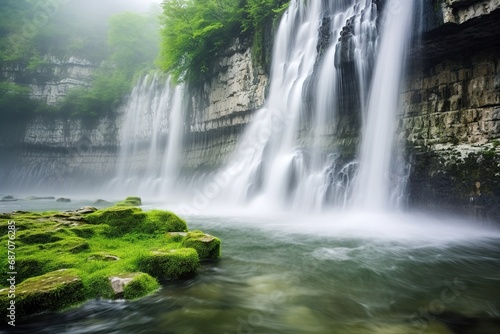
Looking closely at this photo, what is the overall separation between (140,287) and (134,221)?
2.85 m

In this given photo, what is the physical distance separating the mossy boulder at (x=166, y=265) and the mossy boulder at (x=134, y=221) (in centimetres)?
188

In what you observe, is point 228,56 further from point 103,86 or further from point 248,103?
point 103,86

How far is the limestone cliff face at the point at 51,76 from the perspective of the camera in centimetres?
3400

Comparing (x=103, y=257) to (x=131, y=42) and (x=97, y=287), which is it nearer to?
(x=97, y=287)

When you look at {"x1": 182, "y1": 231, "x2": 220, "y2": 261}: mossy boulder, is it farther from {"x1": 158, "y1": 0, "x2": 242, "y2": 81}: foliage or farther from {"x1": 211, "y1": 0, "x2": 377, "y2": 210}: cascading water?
{"x1": 158, "y1": 0, "x2": 242, "y2": 81}: foliage

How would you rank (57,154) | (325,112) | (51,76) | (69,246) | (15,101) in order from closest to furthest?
(69,246), (325,112), (15,101), (51,76), (57,154)

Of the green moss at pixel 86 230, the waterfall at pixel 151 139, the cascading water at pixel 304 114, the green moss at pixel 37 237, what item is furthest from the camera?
the waterfall at pixel 151 139

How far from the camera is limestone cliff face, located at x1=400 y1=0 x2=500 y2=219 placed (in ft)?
27.0

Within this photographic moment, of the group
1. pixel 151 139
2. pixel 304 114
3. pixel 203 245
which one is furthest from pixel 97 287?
pixel 151 139

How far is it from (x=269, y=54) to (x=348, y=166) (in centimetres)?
898

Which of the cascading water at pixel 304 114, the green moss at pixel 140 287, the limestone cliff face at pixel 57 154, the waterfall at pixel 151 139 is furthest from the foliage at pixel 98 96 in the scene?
the green moss at pixel 140 287

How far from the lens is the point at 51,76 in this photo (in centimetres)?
3484

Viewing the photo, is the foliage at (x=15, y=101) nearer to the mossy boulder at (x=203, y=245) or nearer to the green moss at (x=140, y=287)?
the mossy boulder at (x=203, y=245)

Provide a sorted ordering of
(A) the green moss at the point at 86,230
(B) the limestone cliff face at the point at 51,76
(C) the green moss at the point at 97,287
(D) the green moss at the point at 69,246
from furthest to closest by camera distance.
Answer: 1. (B) the limestone cliff face at the point at 51,76
2. (A) the green moss at the point at 86,230
3. (D) the green moss at the point at 69,246
4. (C) the green moss at the point at 97,287
